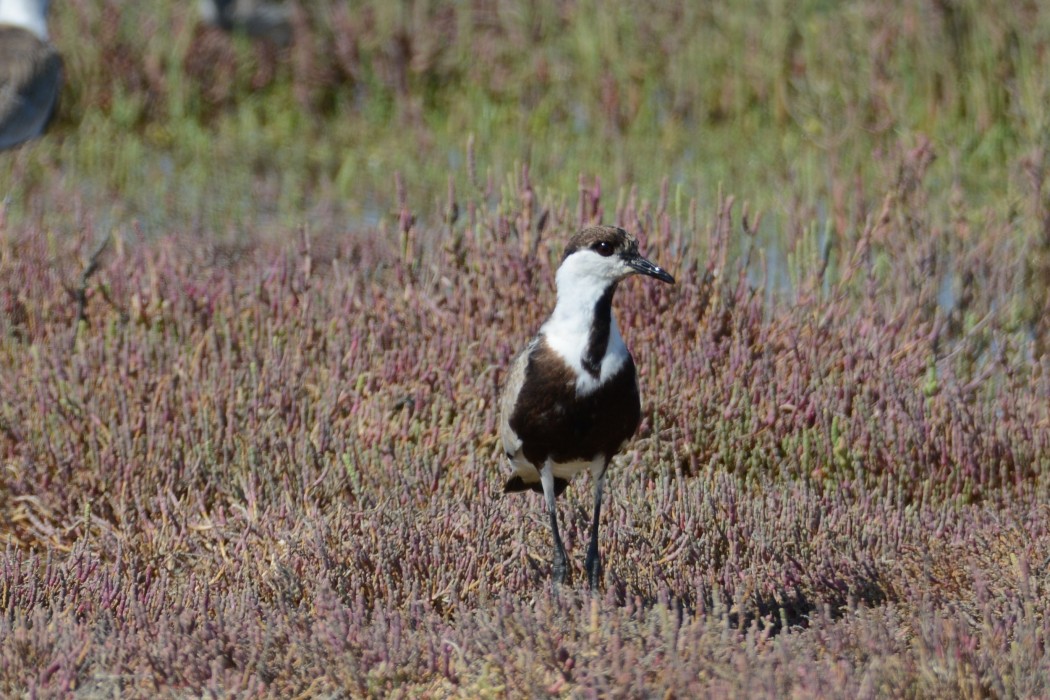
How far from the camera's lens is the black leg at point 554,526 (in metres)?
4.23

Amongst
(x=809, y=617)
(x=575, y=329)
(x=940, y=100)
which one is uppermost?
(x=940, y=100)

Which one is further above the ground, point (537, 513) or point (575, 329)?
point (575, 329)

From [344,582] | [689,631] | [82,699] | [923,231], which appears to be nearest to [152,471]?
[344,582]

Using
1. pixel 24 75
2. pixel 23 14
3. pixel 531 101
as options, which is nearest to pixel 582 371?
pixel 24 75

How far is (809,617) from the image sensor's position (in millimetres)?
3826

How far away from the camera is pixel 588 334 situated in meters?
4.02

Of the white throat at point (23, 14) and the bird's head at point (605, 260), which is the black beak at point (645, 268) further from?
the white throat at point (23, 14)

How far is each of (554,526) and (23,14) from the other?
514 centimetres

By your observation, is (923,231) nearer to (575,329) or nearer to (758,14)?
(575,329)

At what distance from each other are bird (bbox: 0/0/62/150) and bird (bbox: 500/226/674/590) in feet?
13.9

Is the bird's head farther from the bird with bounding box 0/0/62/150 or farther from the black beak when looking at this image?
the bird with bounding box 0/0/62/150

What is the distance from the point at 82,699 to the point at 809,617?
1.82m

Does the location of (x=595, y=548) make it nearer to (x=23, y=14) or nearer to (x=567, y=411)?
(x=567, y=411)

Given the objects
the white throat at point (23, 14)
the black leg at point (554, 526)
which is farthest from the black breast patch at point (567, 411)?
the white throat at point (23, 14)
